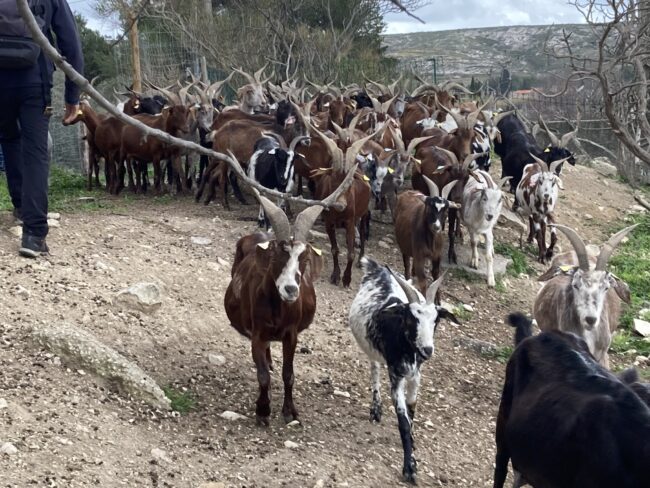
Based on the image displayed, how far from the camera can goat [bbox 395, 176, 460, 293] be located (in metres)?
9.46

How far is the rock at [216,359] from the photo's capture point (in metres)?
6.69

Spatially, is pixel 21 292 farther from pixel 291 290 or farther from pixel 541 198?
pixel 541 198

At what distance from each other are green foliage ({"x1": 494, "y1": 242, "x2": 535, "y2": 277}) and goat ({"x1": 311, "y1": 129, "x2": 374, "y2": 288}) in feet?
7.23

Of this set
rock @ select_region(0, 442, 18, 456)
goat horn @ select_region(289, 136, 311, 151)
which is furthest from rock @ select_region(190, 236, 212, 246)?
rock @ select_region(0, 442, 18, 456)

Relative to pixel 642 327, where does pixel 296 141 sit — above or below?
above

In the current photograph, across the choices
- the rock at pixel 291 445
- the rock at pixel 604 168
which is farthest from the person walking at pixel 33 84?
the rock at pixel 604 168

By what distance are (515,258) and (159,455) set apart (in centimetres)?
794

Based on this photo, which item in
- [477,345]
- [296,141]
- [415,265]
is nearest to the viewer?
[477,345]

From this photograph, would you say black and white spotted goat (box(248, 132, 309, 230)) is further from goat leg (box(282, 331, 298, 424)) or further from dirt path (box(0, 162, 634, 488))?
goat leg (box(282, 331, 298, 424))

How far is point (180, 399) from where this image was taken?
232 inches

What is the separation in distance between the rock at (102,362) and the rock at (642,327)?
569 cm

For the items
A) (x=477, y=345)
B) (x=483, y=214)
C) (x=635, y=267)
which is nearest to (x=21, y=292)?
(x=477, y=345)

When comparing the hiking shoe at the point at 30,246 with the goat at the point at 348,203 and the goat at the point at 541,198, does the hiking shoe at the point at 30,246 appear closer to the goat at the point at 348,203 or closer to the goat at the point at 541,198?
the goat at the point at 348,203

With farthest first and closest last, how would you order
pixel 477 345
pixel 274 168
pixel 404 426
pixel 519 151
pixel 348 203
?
pixel 519 151
pixel 274 168
pixel 348 203
pixel 477 345
pixel 404 426
